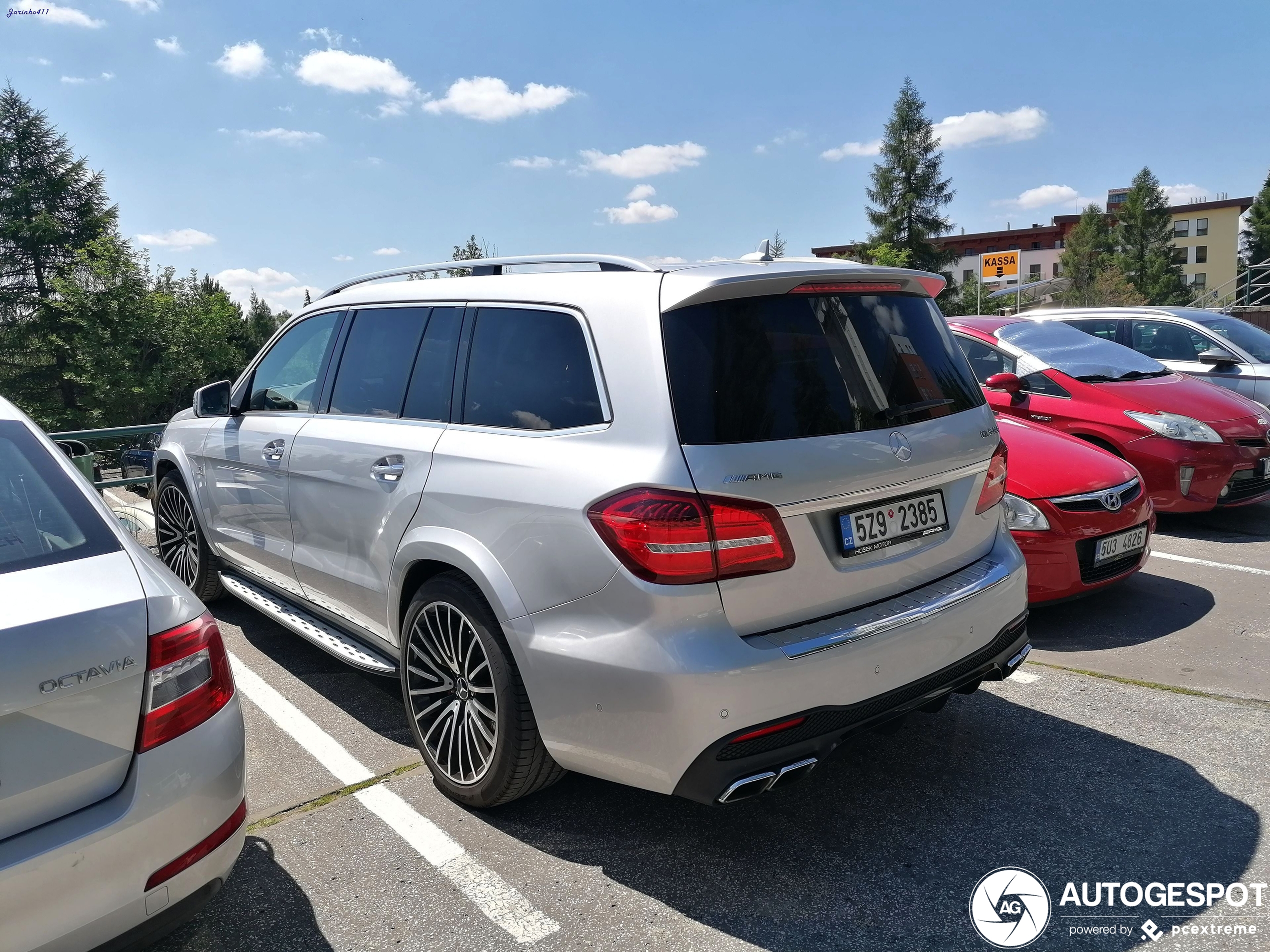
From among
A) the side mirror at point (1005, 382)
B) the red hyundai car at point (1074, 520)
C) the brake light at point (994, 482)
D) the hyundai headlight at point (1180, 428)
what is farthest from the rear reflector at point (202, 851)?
the hyundai headlight at point (1180, 428)

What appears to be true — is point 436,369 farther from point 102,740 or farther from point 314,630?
point 102,740

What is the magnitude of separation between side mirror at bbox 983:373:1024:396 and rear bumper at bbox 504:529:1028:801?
4.41m

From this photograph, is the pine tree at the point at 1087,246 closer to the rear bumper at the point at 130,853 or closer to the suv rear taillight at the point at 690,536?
the suv rear taillight at the point at 690,536

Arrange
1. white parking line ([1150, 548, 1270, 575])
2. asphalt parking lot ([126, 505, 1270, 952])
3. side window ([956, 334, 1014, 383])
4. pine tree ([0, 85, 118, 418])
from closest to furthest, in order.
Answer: asphalt parking lot ([126, 505, 1270, 952]) < white parking line ([1150, 548, 1270, 575]) < side window ([956, 334, 1014, 383]) < pine tree ([0, 85, 118, 418])

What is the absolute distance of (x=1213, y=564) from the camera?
6059 millimetres

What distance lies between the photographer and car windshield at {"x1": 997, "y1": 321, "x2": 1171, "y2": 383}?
7359 mm

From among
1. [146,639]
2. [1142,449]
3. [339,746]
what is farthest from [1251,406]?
[146,639]

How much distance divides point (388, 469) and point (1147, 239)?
268ft

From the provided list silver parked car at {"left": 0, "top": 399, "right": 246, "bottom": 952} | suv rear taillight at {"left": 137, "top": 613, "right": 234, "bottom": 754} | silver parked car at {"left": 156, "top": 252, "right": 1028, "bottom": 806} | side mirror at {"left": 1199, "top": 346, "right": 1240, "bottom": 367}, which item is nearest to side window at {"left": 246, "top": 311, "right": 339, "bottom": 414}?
silver parked car at {"left": 156, "top": 252, "right": 1028, "bottom": 806}

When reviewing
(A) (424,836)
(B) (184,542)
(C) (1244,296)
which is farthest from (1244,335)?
(C) (1244,296)

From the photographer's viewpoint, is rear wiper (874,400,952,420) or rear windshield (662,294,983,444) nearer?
rear windshield (662,294,983,444)

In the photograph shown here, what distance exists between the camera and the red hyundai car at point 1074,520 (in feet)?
15.4

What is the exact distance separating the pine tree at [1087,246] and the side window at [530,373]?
7362 centimetres

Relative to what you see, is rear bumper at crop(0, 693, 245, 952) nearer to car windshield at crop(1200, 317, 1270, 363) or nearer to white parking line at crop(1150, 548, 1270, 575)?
white parking line at crop(1150, 548, 1270, 575)
